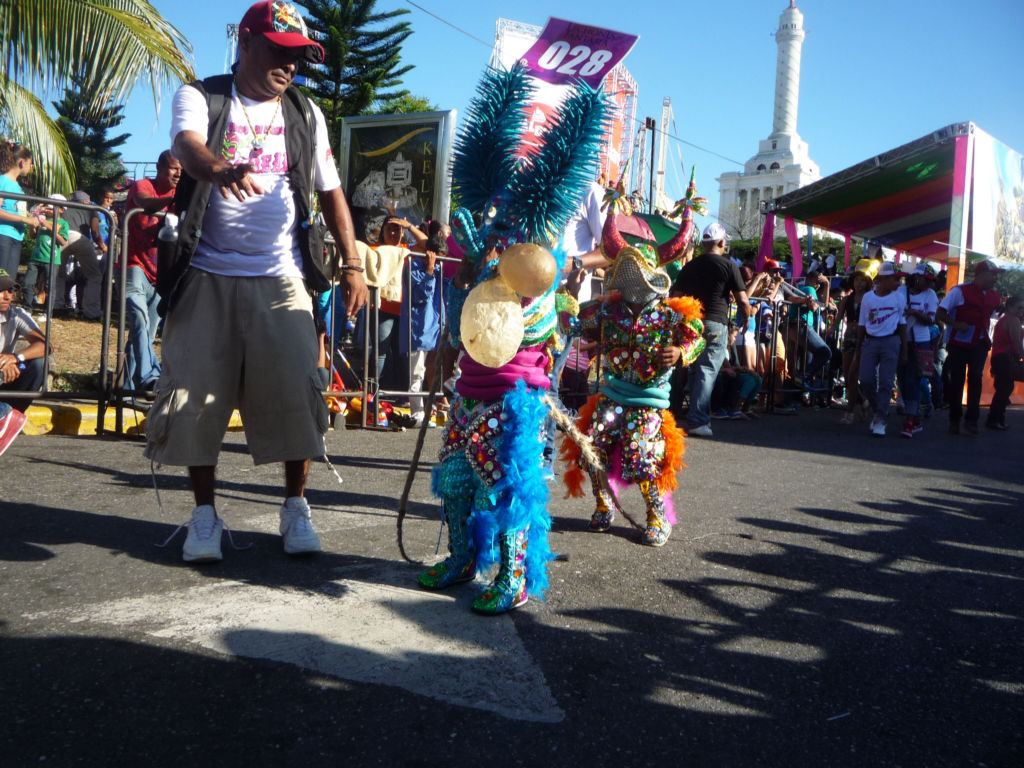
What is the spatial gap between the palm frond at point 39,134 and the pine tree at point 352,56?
2129cm

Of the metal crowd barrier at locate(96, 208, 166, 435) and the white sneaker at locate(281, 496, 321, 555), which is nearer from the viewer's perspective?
the white sneaker at locate(281, 496, 321, 555)

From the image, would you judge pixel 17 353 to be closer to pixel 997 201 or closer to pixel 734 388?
pixel 734 388

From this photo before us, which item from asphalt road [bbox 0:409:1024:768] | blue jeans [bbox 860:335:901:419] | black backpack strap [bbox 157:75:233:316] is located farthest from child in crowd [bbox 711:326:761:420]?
black backpack strap [bbox 157:75:233:316]

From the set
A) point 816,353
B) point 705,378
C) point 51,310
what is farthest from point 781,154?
point 51,310

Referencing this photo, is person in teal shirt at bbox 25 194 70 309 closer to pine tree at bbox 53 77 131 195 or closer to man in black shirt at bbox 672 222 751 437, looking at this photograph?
man in black shirt at bbox 672 222 751 437

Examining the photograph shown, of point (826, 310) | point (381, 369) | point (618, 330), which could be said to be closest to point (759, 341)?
point (826, 310)

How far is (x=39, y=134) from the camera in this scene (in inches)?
355

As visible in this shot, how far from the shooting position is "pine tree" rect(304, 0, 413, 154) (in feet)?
98.1

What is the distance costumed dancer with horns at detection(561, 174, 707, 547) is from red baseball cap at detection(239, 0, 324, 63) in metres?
1.62

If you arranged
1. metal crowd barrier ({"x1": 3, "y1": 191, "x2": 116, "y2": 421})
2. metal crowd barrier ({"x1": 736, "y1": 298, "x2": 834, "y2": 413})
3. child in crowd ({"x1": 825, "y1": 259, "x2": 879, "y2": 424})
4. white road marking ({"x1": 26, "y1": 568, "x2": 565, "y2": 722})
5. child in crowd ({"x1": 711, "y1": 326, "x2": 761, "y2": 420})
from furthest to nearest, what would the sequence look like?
1. metal crowd barrier ({"x1": 736, "y1": 298, "x2": 834, "y2": 413})
2. child in crowd ({"x1": 825, "y1": 259, "x2": 879, "y2": 424})
3. child in crowd ({"x1": 711, "y1": 326, "x2": 761, "y2": 420})
4. metal crowd barrier ({"x1": 3, "y1": 191, "x2": 116, "y2": 421})
5. white road marking ({"x1": 26, "y1": 568, "x2": 565, "y2": 722})

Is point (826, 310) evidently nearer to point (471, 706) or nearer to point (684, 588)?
point (684, 588)

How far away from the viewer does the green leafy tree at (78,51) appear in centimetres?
819

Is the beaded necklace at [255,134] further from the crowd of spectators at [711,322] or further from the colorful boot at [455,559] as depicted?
the crowd of spectators at [711,322]

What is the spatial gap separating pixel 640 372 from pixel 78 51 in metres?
7.28
